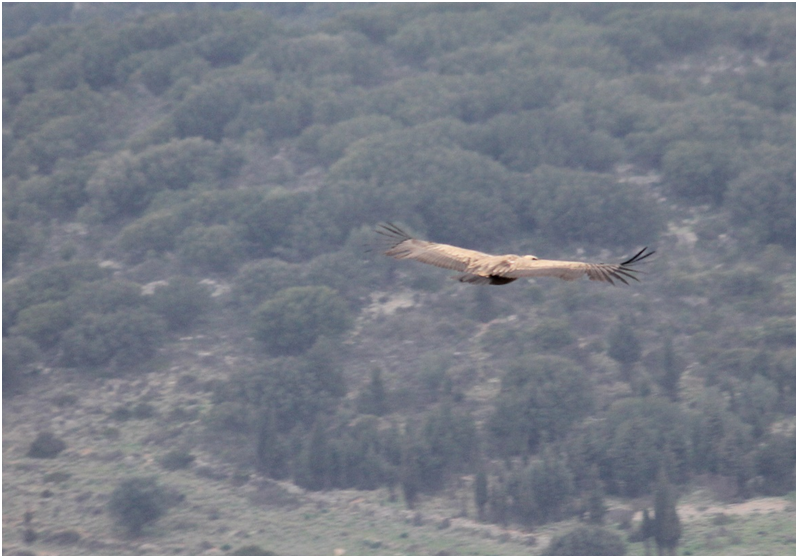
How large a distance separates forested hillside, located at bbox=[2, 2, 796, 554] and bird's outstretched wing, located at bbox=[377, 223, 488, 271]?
34.6m

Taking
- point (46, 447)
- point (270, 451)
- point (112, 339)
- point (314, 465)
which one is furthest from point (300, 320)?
point (46, 447)

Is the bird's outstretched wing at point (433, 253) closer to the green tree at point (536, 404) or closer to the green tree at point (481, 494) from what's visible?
the green tree at point (481, 494)

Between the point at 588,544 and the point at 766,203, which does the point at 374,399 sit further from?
the point at 766,203

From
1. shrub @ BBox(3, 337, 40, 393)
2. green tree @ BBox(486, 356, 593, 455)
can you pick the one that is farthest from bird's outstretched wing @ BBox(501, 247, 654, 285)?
shrub @ BBox(3, 337, 40, 393)

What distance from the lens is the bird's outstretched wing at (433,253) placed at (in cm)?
1482

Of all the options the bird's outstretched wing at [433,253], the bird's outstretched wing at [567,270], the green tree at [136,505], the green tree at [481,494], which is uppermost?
the bird's outstretched wing at [567,270]

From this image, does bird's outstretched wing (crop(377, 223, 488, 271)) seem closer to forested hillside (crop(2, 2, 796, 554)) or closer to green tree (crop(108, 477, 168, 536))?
forested hillside (crop(2, 2, 796, 554))

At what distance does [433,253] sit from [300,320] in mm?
49500

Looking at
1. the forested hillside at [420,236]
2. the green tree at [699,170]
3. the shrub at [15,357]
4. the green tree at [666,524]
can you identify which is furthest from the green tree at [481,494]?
the green tree at [699,170]

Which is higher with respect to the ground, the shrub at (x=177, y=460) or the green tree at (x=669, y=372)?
the green tree at (x=669, y=372)

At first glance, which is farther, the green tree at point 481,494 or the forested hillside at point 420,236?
the forested hillside at point 420,236

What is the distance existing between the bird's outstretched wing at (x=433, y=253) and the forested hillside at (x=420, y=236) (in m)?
34.6

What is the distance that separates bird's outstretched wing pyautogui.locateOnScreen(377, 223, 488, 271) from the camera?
14820mm

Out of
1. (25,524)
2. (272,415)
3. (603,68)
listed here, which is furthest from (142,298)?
(603,68)
